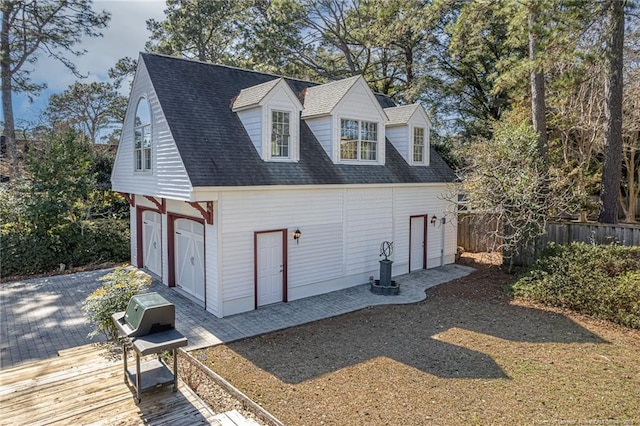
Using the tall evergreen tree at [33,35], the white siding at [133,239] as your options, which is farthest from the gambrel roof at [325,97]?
the tall evergreen tree at [33,35]

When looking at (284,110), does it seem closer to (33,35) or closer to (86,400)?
(86,400)

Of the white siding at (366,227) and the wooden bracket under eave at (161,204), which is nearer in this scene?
the wooden bracket under eave at (161,204)

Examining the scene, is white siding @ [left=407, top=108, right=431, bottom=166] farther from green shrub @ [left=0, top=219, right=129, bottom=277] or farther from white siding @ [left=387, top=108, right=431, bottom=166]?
green shrub @ [left=0, top=219, right=129, bottom=277]

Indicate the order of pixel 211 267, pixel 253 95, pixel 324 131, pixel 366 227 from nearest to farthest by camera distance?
pixel 211 267 → pixel 253 95 → pixel 324 131 → pixel 366 227

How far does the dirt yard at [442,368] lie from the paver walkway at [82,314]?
0.66m

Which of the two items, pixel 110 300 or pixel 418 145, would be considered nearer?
pixel 110 300

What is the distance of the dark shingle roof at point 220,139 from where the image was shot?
9.90 meters

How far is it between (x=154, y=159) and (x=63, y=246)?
699 centimetres

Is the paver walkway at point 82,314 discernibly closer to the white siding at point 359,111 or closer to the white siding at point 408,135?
the white siding at point 359,111

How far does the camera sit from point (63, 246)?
49.8ft

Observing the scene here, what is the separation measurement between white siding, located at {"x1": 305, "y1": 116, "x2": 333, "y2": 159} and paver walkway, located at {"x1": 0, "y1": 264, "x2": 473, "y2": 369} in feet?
15.7

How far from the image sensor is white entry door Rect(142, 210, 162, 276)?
1359 cm

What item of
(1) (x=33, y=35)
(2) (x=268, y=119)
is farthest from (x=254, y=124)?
(1) (x=33, y=35)

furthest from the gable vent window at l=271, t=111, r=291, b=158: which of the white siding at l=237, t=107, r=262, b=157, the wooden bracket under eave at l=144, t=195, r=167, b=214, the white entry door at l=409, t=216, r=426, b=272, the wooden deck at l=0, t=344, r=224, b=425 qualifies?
the wooden deck at l=0, t=344, r=224, b=425
